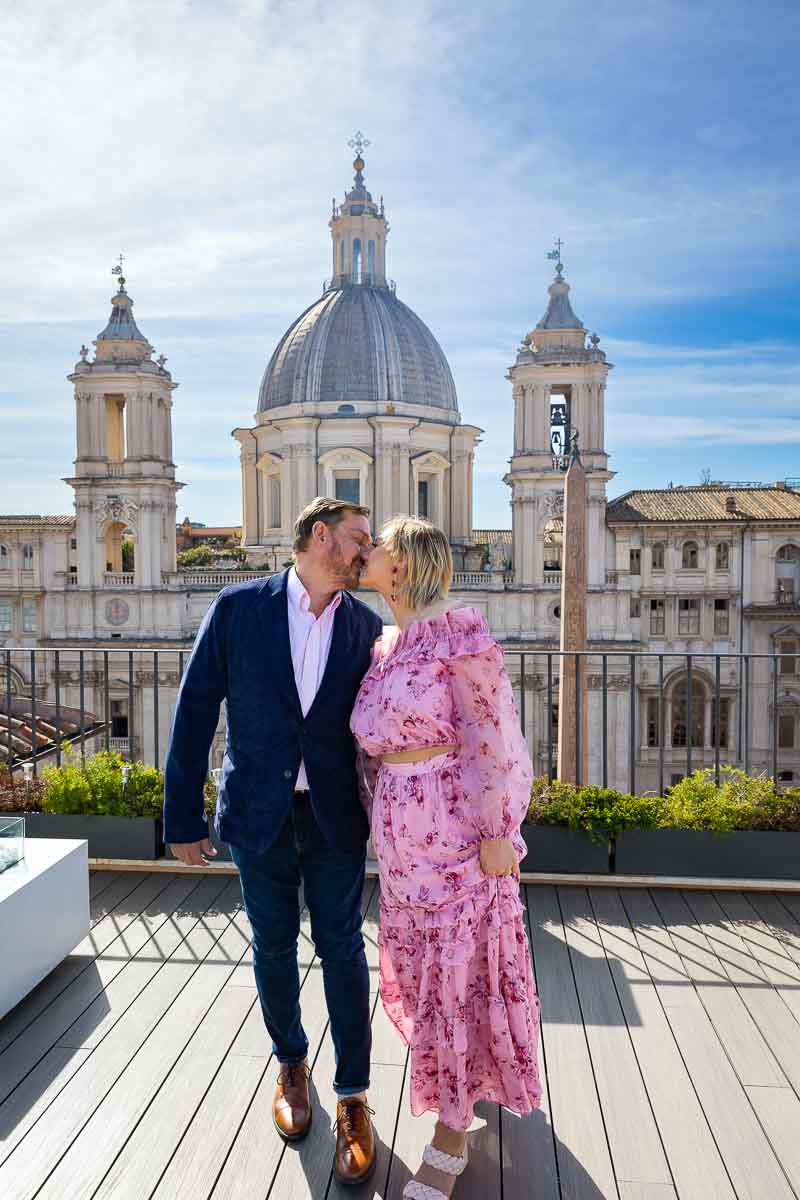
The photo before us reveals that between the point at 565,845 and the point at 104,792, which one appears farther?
the point at 104,792

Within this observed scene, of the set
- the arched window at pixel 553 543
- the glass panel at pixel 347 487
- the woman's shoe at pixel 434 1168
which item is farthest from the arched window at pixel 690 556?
the woman's shoe at pixel 434 1168

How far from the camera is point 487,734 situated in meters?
2.60

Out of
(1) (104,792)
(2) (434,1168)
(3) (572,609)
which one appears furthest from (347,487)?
(2) (434,1168)

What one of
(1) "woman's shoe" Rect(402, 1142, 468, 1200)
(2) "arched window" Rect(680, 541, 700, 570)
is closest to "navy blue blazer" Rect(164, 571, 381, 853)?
(1) "woman's shoe" Rect(402, 1142, 468, 1200)

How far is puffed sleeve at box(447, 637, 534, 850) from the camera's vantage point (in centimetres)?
259

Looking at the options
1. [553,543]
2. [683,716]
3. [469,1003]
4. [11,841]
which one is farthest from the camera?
[553,543]

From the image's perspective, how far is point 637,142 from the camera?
7.48m

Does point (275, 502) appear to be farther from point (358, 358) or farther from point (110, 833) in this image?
point (110, 833)

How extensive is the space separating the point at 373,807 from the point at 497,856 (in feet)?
1.30

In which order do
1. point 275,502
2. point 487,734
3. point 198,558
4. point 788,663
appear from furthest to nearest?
point 275,502 → point 198,558 → point 788,663 → point 487,734

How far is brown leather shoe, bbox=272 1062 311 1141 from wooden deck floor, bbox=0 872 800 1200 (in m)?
0.04

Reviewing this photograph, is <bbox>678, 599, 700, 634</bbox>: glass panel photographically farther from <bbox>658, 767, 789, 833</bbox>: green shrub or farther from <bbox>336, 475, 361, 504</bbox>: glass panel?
<bbox>658, 767, 789, 833</bbox>: green shrub

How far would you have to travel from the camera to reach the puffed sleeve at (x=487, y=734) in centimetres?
259

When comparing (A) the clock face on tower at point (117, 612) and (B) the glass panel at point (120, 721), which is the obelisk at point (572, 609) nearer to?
(B) the glass panel at point (120, 721)
